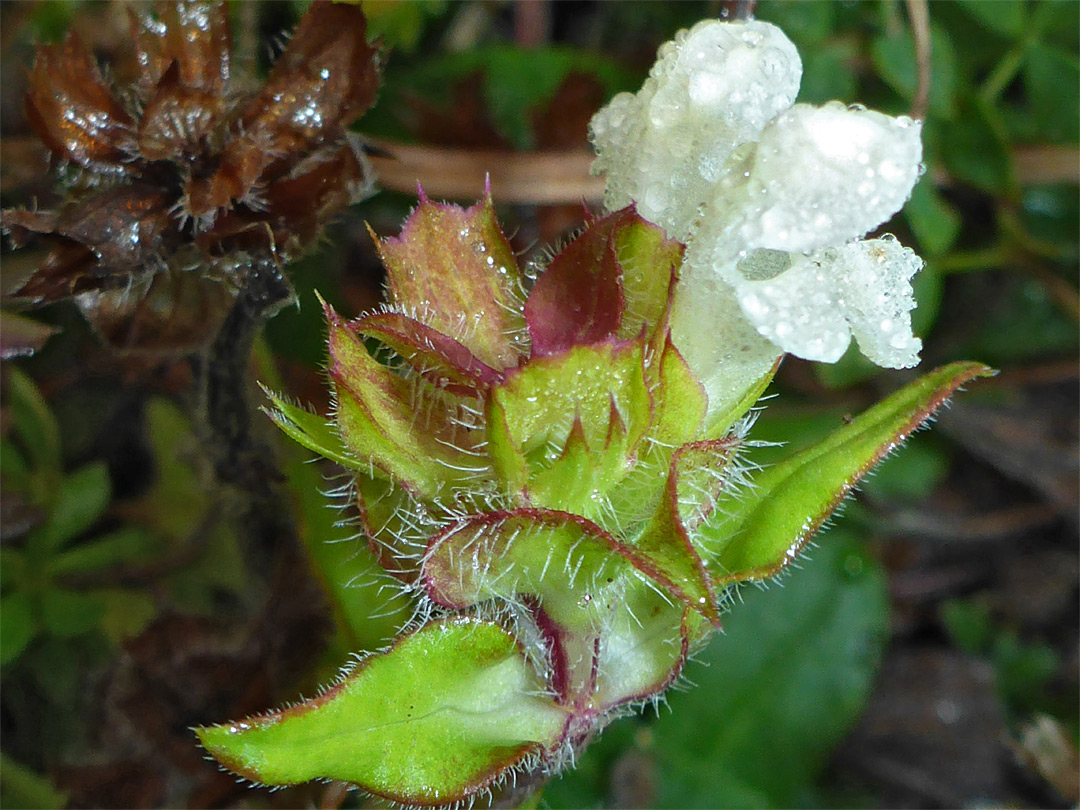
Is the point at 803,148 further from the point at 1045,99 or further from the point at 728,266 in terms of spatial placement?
the point at 1045,99

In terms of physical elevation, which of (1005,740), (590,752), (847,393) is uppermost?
(847,393)

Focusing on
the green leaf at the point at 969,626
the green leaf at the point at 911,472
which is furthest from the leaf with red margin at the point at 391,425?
the green leaf at the point at 969,626

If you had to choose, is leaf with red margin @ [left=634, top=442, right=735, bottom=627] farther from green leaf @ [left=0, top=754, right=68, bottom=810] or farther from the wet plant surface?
green leaf @ [left=0, top=754, right=68, bottom=810]

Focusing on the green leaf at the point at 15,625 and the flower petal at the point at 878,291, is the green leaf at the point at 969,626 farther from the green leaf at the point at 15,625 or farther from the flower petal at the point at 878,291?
the green leaf at the point at 15,625


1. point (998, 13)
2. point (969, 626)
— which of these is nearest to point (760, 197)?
point (998, 13)

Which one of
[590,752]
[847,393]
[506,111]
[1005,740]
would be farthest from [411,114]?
[1005,740]

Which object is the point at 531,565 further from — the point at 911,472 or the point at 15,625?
the point at 911,472

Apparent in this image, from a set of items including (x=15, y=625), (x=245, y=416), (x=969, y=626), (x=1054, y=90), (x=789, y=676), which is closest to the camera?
(x=245, y=416)
